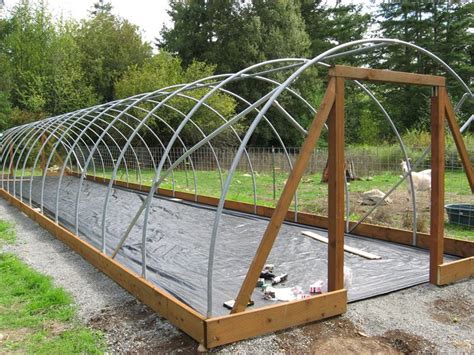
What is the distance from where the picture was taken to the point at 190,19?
25.3 metres

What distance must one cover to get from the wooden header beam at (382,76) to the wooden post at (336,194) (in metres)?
0.07

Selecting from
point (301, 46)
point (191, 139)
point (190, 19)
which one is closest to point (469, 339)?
point (191, 139)

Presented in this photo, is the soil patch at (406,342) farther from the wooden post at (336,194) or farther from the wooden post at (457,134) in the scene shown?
the wooden post at (457,134)

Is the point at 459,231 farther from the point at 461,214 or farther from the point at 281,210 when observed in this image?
the point at 281,210

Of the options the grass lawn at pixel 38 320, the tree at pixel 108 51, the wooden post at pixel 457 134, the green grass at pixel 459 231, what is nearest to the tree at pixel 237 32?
the tree at pixel 108 51

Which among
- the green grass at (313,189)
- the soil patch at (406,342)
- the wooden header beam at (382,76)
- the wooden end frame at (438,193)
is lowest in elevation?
the soil patch at (406,342)

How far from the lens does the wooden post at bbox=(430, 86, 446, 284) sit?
4.23m

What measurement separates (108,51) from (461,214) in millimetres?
22146

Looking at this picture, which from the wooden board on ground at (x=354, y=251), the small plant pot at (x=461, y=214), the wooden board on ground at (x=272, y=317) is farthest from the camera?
the small plant pot at (x=461, y=214)

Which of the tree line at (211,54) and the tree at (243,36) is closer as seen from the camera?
the tree line at (211,54)

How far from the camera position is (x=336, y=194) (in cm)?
365

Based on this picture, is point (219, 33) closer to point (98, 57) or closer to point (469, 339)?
point (98, 57)

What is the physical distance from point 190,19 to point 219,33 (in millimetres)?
2004

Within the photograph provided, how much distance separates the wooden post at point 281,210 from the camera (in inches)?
129
